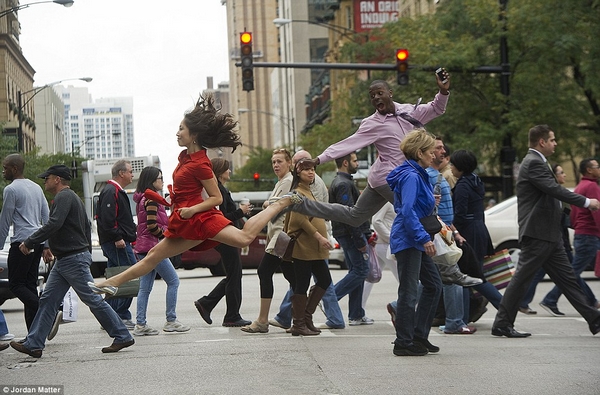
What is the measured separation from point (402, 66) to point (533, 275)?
1376 centimetres

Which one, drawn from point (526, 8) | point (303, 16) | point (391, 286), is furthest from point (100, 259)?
point (303, 16)

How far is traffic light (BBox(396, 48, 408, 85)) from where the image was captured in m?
24.3

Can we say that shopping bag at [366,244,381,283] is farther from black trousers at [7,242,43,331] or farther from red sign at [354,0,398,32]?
red sign at [354,0,398,32]

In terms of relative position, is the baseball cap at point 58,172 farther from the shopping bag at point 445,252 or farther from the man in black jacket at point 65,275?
the shopping bag at point 445,252

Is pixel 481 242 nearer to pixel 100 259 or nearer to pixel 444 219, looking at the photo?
pixel 444 219

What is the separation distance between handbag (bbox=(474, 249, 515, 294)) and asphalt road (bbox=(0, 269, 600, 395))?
51cm

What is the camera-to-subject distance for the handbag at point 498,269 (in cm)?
1212

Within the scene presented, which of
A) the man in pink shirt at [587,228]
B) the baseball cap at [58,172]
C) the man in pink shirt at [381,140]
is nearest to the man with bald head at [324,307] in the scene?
the man in pink shirt at [381,140]

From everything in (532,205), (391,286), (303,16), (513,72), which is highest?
(303,16)

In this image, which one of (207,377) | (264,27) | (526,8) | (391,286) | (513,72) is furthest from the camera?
(264,27)

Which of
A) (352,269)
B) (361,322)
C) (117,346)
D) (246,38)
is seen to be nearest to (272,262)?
(352,269)

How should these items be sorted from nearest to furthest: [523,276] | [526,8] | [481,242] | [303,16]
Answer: [523,276]
[481,242]
[526,8]
[303,16]

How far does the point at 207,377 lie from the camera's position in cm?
840

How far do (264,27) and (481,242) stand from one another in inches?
6834
